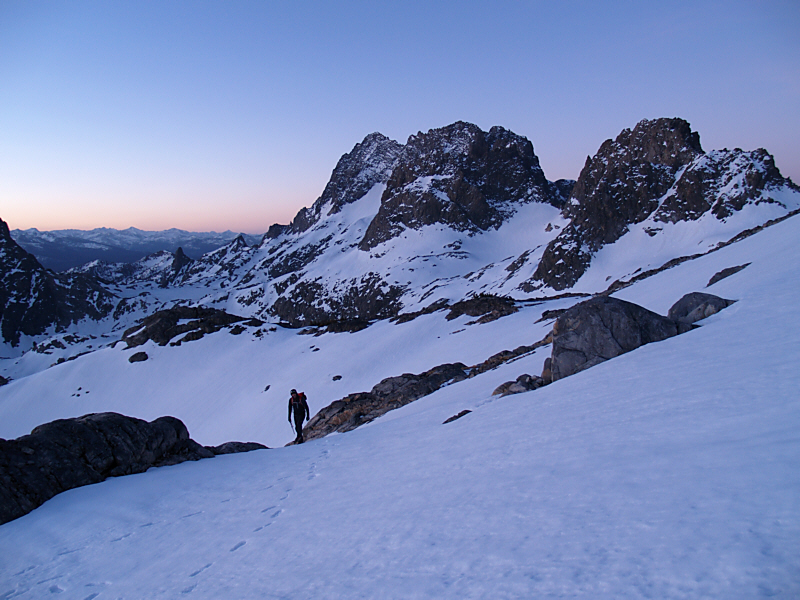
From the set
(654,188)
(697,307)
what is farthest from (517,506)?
(654,188)

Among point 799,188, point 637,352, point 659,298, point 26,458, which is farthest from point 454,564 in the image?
point 799,188

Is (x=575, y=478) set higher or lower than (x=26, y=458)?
lower

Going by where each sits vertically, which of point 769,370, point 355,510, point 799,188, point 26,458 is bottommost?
point 355,510

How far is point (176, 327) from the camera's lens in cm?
4838

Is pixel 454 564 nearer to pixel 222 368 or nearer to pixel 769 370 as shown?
pixel 769 370

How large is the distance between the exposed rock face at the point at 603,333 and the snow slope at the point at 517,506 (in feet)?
4.33

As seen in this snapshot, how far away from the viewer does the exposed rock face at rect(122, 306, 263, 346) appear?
4584cm

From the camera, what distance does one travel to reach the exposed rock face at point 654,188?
78.9 metres

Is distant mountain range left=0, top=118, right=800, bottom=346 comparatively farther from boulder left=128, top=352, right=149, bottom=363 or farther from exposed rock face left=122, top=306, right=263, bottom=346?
boulder left=128, top=352, right=149, bottom=363

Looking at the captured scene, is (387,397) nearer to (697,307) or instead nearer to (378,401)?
(378,401)

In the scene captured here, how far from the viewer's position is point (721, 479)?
3.89 m

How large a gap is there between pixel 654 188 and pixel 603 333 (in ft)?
316

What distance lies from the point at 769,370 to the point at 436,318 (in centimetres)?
2991

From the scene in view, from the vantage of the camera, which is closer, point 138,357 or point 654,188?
point 138,357
